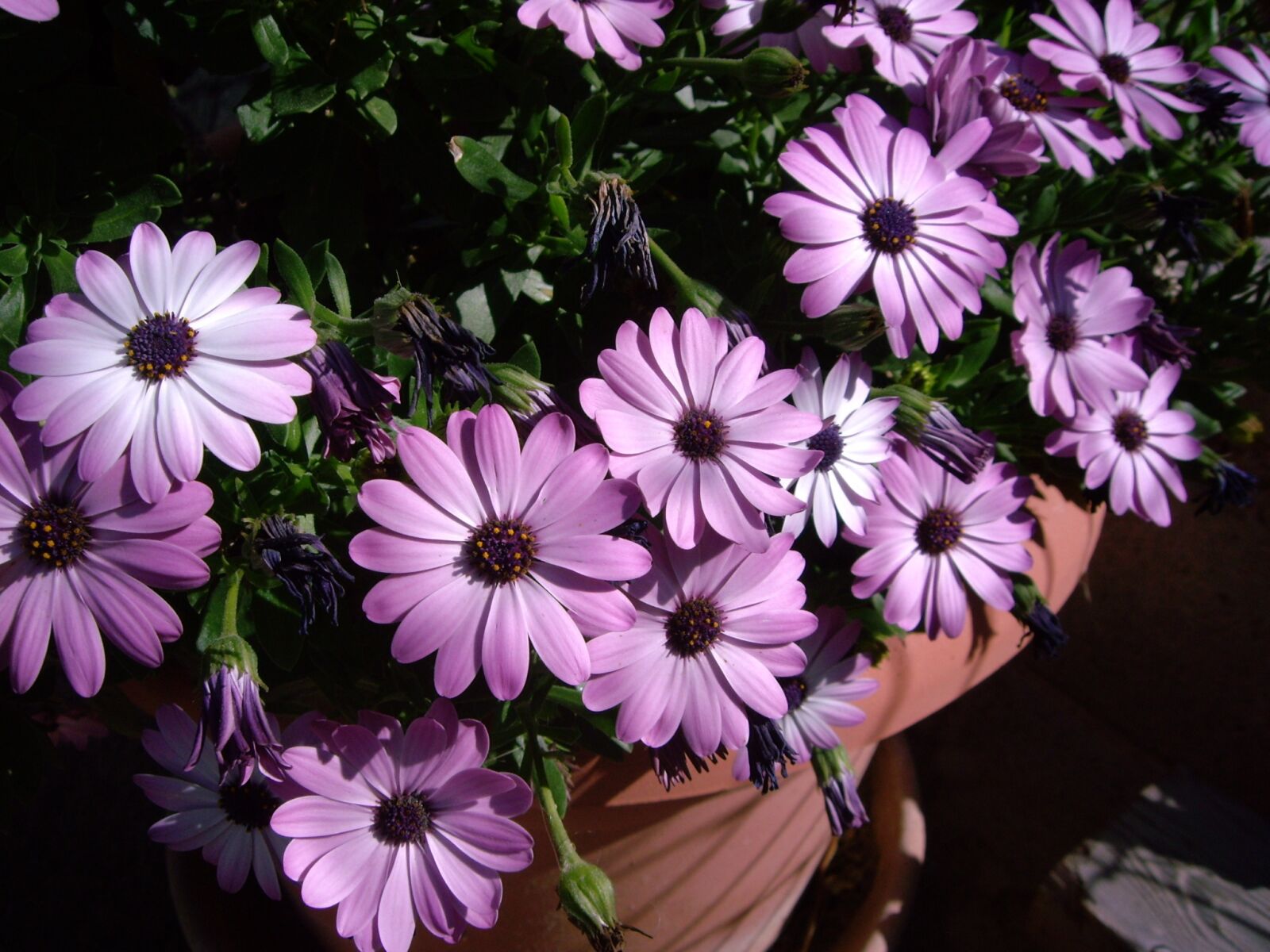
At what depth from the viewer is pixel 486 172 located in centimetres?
63

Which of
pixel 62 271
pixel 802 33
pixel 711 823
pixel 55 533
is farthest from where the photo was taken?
pixel 711 823

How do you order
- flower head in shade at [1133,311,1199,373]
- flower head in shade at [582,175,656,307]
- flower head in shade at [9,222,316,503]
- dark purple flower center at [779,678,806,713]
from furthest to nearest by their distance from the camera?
1. flower head in shade at [1133,311,1199,373]
2. dark purple flower center at [779,678,806,713]
3. flower head in shade at [582,175,656,307]
4. flower head in shade at [9,222,316,503]

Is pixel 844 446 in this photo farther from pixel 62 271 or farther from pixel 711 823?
pixel 62 271

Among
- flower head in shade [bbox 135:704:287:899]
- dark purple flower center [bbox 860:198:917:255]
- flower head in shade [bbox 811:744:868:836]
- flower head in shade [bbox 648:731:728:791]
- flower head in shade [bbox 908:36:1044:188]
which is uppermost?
flower head in shade [bbox 908:36:1044:188]

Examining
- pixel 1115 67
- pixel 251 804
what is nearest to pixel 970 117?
pixel 1115 67

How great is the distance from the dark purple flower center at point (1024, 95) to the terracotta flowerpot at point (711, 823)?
0.31 m

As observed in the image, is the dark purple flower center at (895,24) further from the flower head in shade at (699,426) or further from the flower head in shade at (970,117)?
the flower head in shade at (699,426)

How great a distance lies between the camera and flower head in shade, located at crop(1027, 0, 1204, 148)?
75 cm

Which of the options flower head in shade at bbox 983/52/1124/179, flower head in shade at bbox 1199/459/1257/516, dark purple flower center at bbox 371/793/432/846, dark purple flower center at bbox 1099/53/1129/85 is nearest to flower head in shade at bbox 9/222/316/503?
dark purple flower center at bbox 371/793/432/846

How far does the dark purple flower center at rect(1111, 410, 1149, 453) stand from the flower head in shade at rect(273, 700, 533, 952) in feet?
1.78

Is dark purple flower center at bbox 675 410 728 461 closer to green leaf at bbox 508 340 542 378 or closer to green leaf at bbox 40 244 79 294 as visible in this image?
green leaf at bbox 508 340 542 378

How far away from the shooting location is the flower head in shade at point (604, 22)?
1.90 ft

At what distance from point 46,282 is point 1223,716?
1.51 meters

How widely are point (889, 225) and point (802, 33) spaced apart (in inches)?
7.2
